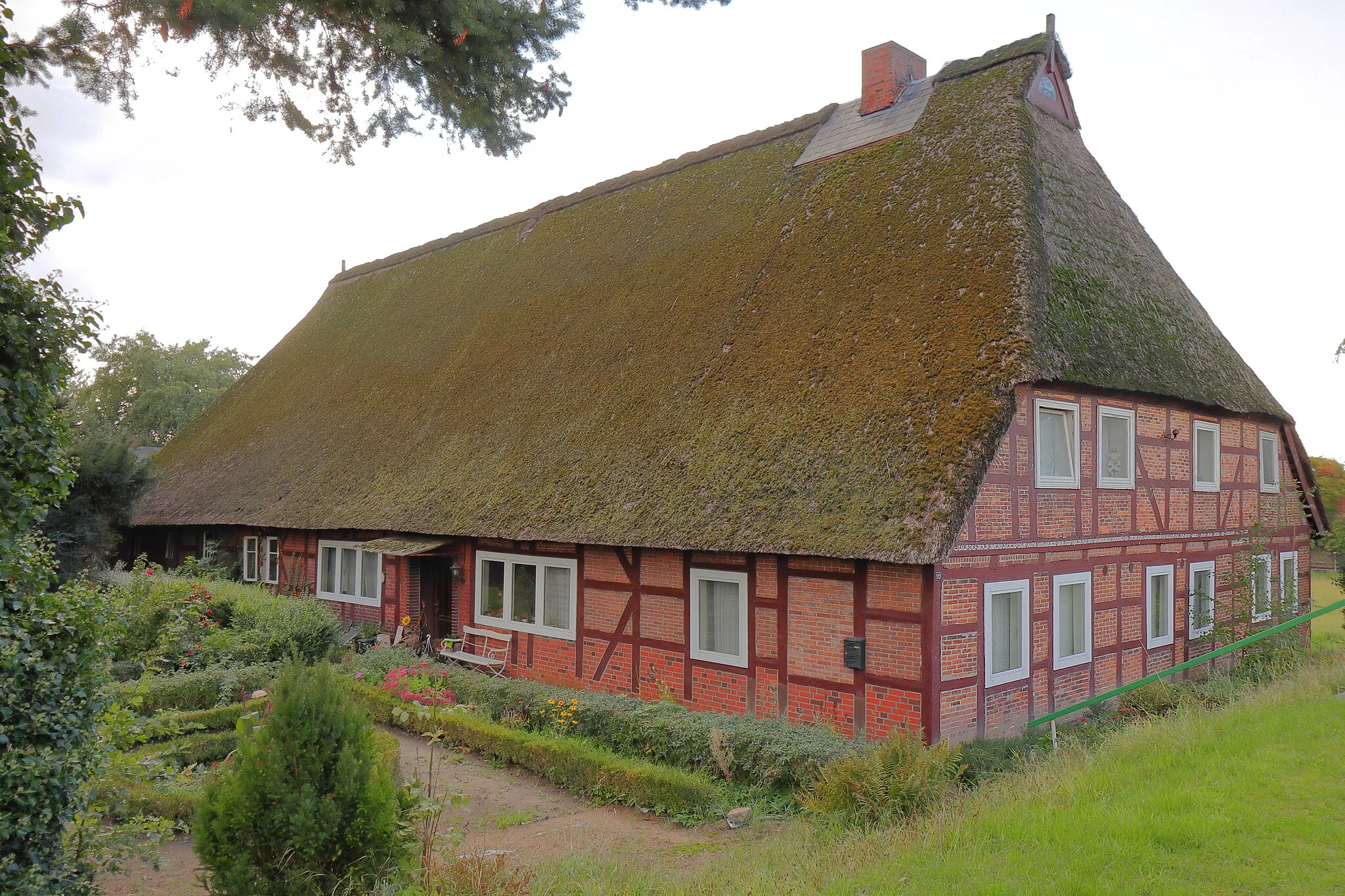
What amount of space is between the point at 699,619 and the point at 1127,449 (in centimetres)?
610

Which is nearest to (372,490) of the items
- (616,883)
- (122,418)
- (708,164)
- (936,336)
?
(708,164)

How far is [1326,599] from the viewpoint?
84.3 feet

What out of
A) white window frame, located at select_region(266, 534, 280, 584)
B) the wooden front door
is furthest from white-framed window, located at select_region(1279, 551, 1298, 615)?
white window frame, located at select_region(266, 534, 280, 584)

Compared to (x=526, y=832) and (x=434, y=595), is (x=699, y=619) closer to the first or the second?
(x=526, y=832)

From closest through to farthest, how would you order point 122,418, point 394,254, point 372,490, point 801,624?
point 801,624 < point 372,490 < point 394,254 < point 122,418

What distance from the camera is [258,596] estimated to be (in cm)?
1573

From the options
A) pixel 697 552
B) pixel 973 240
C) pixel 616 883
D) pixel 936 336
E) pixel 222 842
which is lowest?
pixel 616 883

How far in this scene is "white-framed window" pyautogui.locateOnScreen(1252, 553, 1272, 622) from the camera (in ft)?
45.4

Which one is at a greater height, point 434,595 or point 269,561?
point 269,561

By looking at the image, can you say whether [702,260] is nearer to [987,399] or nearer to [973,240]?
[973,240]

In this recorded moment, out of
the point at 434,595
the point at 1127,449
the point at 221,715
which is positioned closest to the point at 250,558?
the point at 434,595

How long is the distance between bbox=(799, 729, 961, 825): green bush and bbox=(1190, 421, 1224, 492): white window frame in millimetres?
7946

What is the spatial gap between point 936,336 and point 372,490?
427 inches

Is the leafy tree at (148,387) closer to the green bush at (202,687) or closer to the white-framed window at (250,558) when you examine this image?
the white-framed window at (250,558)
